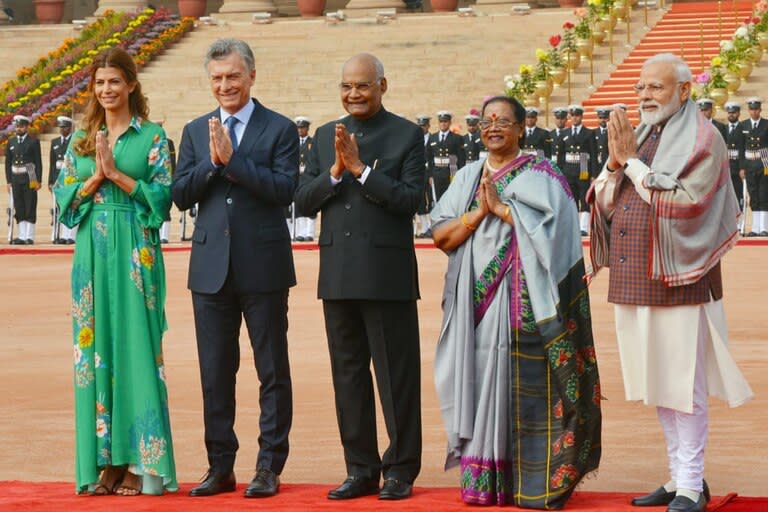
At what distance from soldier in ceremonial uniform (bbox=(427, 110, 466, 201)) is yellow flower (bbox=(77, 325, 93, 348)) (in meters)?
16.5

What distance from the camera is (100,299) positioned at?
7.57 meters

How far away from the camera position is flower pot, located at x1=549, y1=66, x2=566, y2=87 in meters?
28.6

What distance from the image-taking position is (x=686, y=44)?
99.7ft

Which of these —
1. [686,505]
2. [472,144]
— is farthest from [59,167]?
[686,505]

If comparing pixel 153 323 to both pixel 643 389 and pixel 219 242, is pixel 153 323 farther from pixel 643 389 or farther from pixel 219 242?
pixel 643 389

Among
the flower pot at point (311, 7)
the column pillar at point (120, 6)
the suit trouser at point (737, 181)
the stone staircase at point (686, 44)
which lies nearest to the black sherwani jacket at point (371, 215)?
the suit trouser at point (737, 181)

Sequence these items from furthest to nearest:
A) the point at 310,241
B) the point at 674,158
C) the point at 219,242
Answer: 1. the point at 310,241
2. the point at 219,242
3. the point at 674,158

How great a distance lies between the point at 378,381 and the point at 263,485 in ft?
2.06

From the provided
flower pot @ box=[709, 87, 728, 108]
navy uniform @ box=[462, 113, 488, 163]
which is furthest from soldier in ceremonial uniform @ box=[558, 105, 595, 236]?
flower pot @ box=[709, 87, 728, 108]

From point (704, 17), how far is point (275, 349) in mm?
25501

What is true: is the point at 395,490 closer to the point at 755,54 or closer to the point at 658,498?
the point at 658,498

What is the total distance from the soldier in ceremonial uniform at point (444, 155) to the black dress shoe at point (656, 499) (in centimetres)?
1690

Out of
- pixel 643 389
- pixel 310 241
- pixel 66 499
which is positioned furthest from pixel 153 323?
pixel 310 241

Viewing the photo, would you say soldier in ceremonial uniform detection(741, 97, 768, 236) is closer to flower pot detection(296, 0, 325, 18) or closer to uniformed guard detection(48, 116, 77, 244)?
uniformed guard detection(48, 116, 77, 244)
